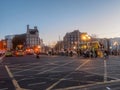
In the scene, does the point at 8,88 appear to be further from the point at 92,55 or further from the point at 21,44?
the point at 21,44

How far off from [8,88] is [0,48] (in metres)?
83.1

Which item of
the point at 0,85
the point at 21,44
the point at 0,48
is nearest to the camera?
the point at 0,85

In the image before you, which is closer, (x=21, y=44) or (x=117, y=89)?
(x=117, y=89)

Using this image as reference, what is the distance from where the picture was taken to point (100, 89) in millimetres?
15766

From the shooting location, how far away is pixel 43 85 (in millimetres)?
17797

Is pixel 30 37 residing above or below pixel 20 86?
above

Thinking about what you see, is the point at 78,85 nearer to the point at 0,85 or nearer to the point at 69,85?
the point at 69,85

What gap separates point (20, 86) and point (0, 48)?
82.5 metres

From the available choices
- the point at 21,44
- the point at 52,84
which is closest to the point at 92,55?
the point at 52,84

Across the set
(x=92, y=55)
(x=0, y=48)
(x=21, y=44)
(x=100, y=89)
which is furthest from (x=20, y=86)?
(x=21, y=44)

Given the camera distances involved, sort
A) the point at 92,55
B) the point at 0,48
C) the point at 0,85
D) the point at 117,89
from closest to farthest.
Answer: the point at 117,89, the point at 0,85, the point at 92,55, the point at 0,48

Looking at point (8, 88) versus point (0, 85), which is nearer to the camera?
point (8, 88)

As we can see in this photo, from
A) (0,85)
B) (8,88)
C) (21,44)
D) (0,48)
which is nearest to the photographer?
(8,88)

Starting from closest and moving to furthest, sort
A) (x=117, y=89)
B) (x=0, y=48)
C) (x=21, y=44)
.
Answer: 1. (x=117, y=89)
2. (x=0, y=48)
3. (x=21, y=44)
